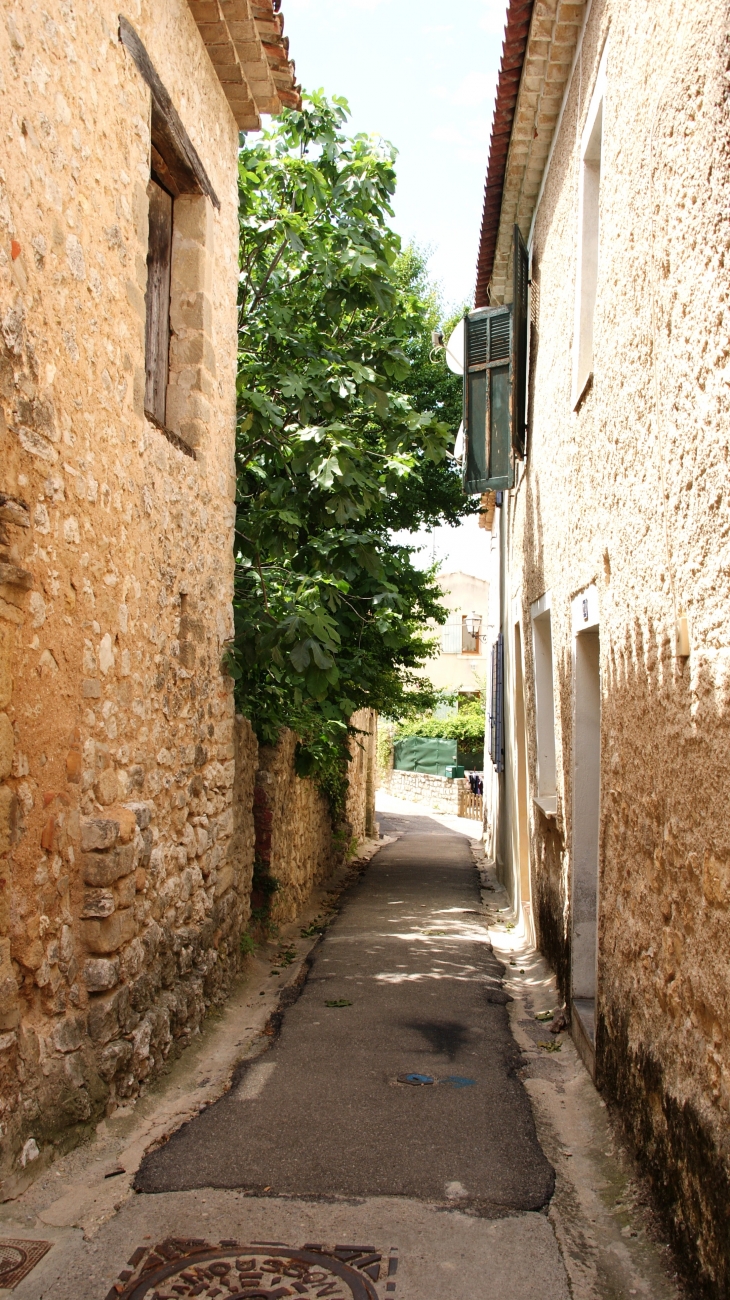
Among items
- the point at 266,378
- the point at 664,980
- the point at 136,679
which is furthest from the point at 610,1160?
the point at 266,378

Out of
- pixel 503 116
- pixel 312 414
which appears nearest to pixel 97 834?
pixel 312 414

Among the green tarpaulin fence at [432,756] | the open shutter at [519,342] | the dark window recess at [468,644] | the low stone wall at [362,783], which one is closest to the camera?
the open shutter at [519,342]

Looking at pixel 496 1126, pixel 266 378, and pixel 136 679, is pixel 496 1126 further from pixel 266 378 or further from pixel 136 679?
pixel 266 378

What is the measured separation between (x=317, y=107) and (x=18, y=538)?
5.26 meters

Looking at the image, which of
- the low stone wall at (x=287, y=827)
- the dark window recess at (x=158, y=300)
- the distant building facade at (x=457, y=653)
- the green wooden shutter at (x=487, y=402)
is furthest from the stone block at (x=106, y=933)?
the distant building facade at (x=457, y=653)

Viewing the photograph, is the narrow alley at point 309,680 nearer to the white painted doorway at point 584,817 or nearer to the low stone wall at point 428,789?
the white painted doorway at point 584,817

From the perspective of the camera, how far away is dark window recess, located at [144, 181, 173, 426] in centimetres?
526

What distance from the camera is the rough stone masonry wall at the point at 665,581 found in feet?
8.52

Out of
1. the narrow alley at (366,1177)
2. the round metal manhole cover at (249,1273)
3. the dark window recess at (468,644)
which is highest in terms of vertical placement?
the dark window recess at (468,644)

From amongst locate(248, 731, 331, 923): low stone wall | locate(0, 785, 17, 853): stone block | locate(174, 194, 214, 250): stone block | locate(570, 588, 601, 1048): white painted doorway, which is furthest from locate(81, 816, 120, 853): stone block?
locate(248, 731, 331, 923): low stone wall

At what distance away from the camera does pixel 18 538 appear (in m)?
3.25

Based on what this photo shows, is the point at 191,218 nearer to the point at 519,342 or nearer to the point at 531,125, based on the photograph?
the point at 531,125

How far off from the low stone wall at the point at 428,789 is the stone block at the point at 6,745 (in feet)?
74.1

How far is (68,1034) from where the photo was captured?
11.7 ft
